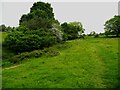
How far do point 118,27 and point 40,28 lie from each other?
19904 millimetres

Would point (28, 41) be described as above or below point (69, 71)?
above

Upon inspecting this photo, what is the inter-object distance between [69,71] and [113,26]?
3799 cm

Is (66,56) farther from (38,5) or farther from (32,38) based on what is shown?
(38,5)

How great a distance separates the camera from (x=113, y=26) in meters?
70.5

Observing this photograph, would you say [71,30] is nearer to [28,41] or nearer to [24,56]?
[28,41]

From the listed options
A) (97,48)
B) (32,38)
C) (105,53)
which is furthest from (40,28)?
(105,53)

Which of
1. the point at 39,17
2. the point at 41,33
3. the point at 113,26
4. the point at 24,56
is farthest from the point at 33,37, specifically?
the point at 113,26

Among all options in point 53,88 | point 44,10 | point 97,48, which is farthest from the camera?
point 44,10

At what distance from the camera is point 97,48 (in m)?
49.6

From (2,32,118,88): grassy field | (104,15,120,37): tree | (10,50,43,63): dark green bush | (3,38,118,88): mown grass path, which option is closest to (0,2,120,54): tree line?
(104,15,120,37): tree

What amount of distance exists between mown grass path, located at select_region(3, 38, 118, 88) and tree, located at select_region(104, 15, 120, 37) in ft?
72.9

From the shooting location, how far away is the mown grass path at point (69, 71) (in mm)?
30594

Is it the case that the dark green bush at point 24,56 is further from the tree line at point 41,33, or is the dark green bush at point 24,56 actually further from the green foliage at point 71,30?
the green foliage at point 71,30

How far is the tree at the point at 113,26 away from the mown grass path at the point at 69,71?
22.2 meters
